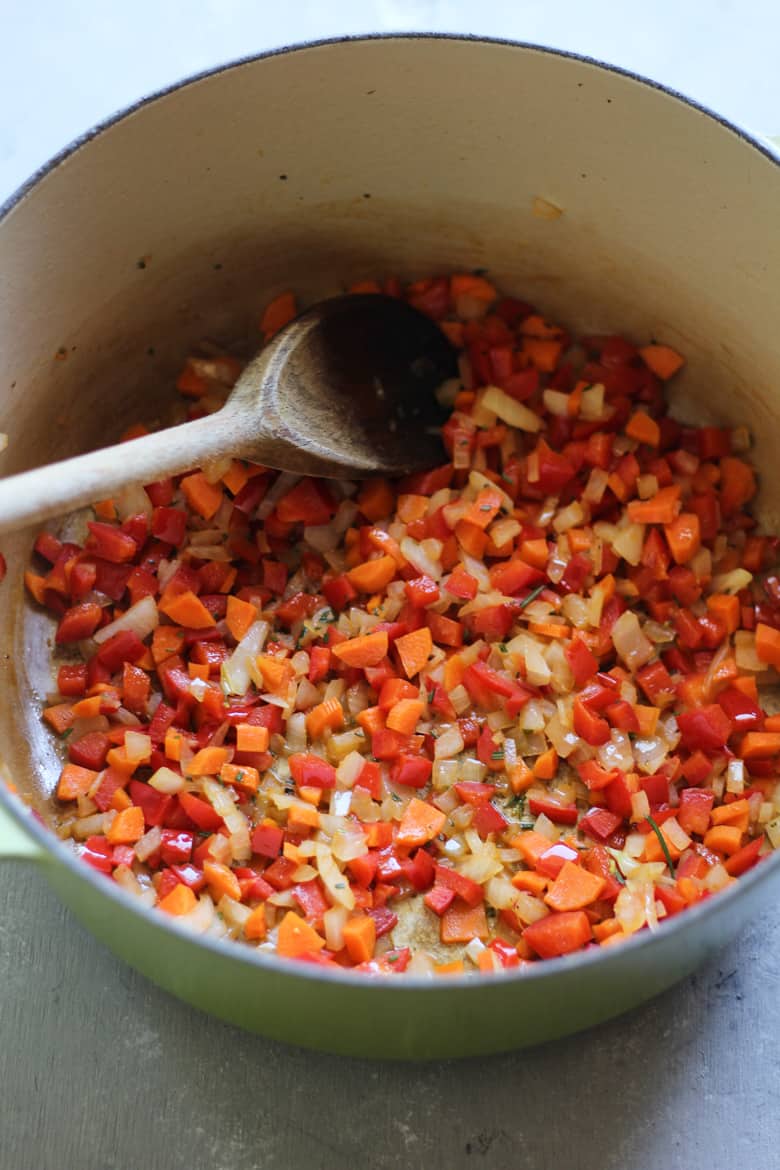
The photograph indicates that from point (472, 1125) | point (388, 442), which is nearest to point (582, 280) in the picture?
point (388, 442)

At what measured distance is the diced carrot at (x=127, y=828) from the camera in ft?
6.45

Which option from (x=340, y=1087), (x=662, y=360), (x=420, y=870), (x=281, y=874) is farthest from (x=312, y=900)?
(x=662, y=360)

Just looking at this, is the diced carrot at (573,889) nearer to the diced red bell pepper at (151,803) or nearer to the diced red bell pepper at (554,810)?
the diced red bell pepper at (554,810)

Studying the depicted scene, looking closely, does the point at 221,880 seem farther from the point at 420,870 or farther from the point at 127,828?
the point at 420,870

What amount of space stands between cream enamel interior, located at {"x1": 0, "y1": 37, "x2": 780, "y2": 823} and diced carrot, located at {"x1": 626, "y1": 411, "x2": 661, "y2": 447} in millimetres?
121

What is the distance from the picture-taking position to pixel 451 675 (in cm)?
214

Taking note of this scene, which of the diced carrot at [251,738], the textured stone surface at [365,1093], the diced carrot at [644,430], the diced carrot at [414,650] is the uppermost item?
the diced carrot at [644,430]

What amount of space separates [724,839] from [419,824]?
53 cm

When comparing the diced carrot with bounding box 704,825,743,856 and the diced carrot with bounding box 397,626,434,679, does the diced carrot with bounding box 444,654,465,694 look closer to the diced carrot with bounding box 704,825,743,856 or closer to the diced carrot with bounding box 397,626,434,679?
the diced carrot with bounding box 397,626,434,679

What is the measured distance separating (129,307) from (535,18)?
4.07 ft

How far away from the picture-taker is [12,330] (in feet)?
6.63

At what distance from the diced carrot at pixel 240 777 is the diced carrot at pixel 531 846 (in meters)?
0.48

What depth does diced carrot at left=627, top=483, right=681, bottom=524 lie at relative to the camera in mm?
2252

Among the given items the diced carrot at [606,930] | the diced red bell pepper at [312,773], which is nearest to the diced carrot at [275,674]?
the diced red bell pepper at [312,773]
